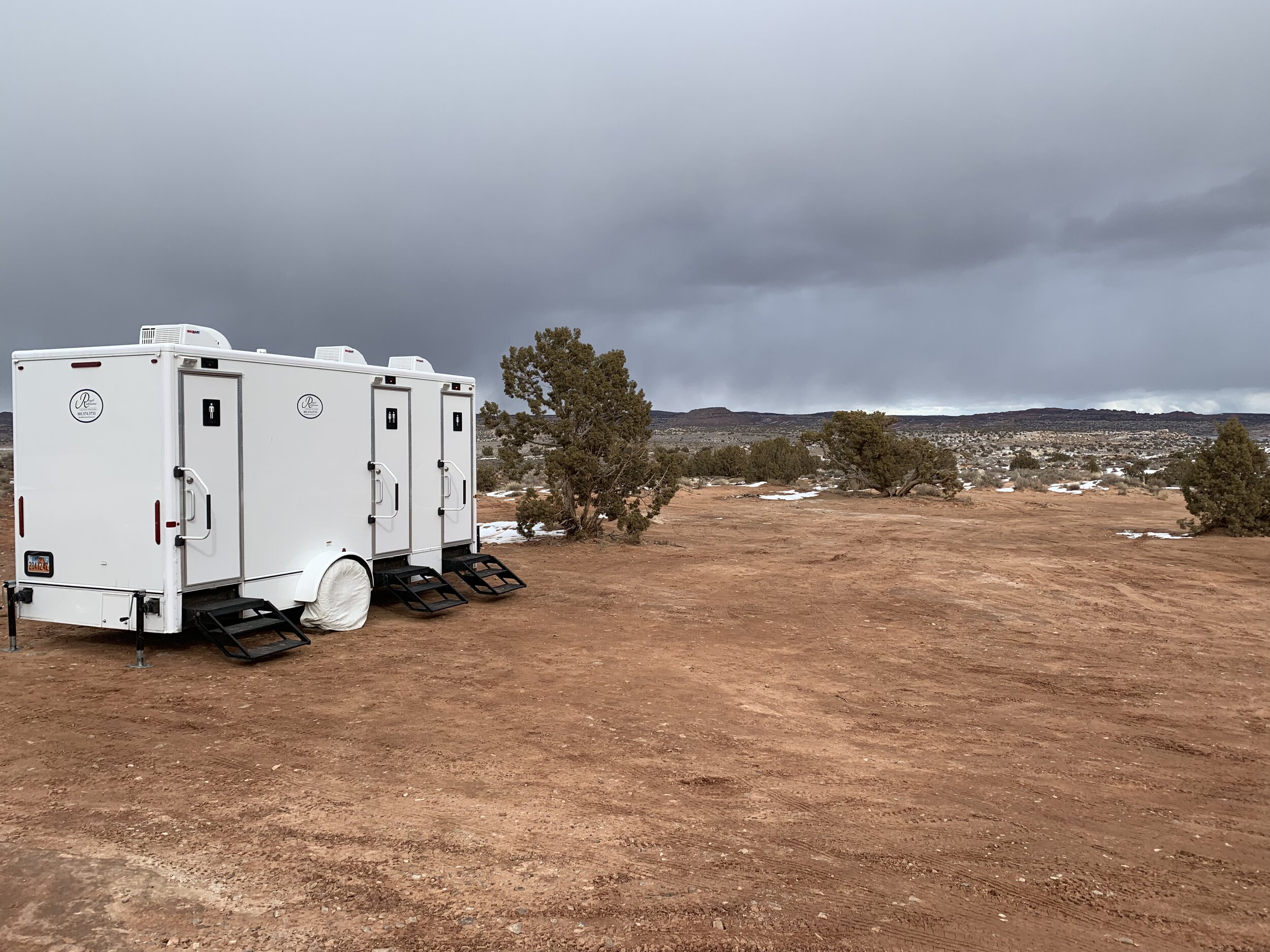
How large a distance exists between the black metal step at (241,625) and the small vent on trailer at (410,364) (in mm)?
3539

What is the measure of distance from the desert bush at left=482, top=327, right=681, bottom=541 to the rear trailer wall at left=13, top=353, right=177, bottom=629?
9375mm

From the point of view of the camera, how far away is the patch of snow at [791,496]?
29.6m

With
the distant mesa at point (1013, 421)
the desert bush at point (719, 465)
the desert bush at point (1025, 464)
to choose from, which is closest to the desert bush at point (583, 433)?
the desert bush at point (719, 465)

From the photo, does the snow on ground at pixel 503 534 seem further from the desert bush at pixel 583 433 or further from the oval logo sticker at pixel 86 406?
the oval logo sticker at pixel 86 406

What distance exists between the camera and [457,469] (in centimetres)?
1145

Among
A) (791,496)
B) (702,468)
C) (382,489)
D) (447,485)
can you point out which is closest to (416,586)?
(447,485)

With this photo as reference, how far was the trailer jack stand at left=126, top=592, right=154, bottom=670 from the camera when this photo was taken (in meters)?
7.76

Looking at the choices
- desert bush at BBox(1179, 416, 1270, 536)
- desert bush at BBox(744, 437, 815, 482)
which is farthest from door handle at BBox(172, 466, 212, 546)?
desert bush at BBox(744, 437, 815, 482)

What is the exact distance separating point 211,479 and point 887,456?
2564cm

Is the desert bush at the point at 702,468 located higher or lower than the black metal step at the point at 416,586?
higher

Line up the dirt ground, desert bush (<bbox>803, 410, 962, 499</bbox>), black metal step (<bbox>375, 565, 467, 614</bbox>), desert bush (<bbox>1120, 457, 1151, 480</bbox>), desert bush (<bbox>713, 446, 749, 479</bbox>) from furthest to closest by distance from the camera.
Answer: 1. desert bush (<bbox>713, 446, 749, 479</bbox>)
2. desert bush (<bbox>1120, 457, 1151, 480</bbox>)
3. desert bush (<bbox>803, 410, 962, 499</bbox>)
4. black metal step (<bbox>375, 565, 467, 614</bbox>)
5. the dirt ground

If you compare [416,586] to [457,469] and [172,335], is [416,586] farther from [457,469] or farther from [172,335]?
[172,335]

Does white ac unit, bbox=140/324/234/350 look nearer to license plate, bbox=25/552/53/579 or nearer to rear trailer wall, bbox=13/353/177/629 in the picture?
rear trailer wall, bbox=13/353/177/629

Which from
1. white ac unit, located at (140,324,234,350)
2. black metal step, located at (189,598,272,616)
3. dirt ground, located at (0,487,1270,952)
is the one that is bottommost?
dirt ground, located at (0,487,1270,952)
